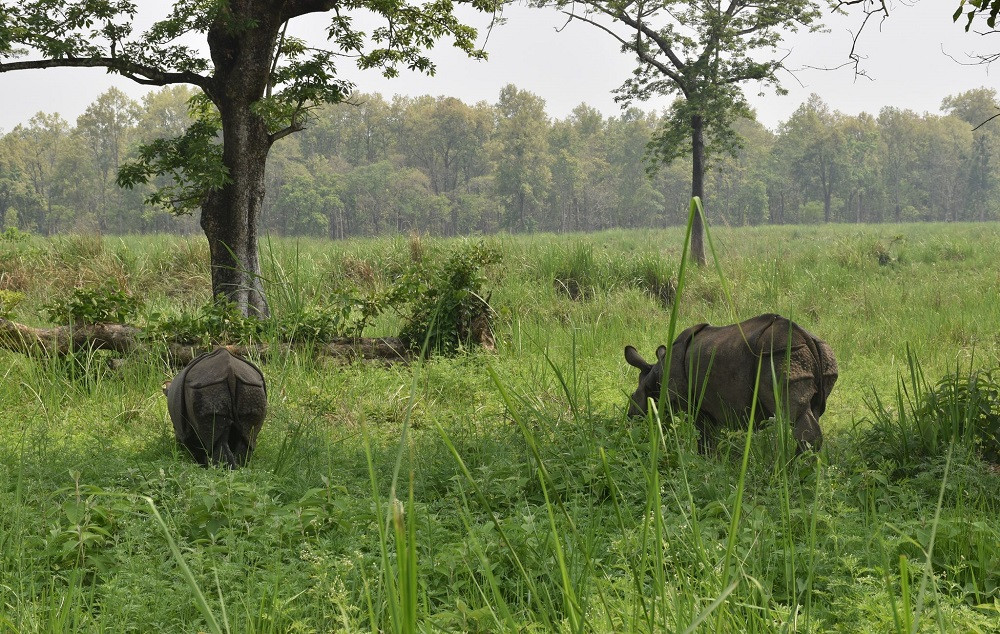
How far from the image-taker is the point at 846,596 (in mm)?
2387

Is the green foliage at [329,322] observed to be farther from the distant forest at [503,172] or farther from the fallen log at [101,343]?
the distant forest at [503,172]

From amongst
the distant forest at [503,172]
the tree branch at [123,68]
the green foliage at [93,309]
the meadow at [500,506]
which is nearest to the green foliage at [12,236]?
the tree branch at [123,68]

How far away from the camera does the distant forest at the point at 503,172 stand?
65.1 meters

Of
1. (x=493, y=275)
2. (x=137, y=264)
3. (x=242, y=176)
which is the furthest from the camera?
(x=137, y=264)

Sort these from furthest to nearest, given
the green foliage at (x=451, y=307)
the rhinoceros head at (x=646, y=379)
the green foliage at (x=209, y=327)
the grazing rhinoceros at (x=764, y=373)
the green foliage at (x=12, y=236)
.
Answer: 1. the green foliage at (x=12, y=236)
2. the green foliage at (x=451, y=307)
3. the green foliage at (x=209, y=327)
4. the rhinoceros head at (x=646, y=379)
5. the grazing rhinoceros at (x=764, y=373)

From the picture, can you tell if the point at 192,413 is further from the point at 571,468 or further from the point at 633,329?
the point at 633,329

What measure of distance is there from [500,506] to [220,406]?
1.72 metres

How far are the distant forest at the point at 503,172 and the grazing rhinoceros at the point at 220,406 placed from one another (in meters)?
55.5

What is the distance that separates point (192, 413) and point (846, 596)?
3.42 meters

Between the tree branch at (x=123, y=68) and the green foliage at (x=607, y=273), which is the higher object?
the tree branch at (x=123, y=68)

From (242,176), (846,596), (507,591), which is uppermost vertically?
(242,176)

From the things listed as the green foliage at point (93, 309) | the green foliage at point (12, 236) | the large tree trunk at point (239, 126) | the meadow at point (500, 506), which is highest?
the large tree trunk at point (239, 126)

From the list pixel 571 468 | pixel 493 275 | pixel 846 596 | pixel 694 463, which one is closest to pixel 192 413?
pixel 571 468

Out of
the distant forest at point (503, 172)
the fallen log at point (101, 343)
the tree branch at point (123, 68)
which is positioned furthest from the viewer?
the distant forest at point (503, 172)
